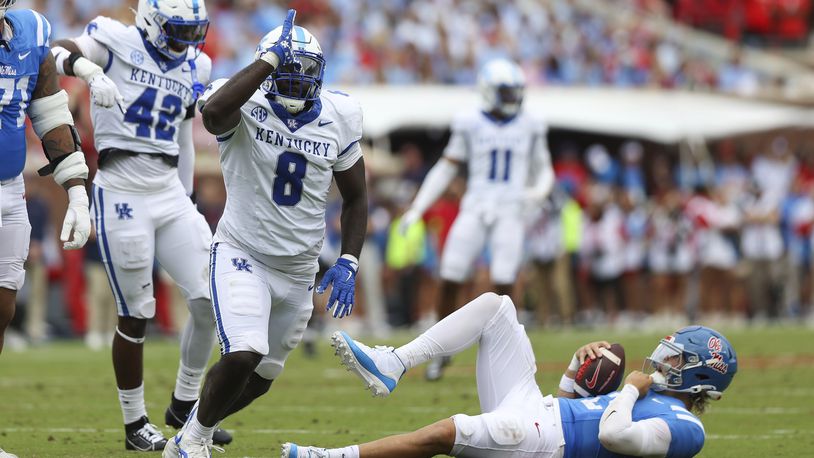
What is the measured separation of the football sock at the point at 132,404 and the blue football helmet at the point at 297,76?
6.30 feet

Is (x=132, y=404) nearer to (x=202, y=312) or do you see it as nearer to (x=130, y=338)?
(x=130, y=338)

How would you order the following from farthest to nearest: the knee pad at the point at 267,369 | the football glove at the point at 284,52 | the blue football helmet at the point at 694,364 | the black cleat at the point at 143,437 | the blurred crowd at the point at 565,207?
the blurred crowd at the point at 565,207 → the black cleat at the point at 143,437 → the knee pad at the point at 267,369 → the football glove at the point at 284,52 → the blue football helmet at the point at 694,364

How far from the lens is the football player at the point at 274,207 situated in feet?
19.6

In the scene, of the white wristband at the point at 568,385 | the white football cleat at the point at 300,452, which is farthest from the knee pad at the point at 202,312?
the white wristband at the point at 568,385

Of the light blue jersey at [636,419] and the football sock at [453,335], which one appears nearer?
the light blue jersey at [636,419]

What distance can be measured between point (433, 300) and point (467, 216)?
26.4ft

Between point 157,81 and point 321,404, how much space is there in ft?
9.65

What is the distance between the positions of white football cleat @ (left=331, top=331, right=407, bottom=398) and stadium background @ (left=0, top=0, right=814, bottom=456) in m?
10.2

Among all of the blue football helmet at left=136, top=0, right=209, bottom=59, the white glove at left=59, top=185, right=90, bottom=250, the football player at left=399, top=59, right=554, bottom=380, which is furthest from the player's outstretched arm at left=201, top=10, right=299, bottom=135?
the football player at left=399, top=59, right=554, bottom=380

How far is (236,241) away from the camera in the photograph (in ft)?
20.6

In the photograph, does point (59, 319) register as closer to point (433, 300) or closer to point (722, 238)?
point (433, 300)

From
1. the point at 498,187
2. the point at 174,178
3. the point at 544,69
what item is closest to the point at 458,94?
the point at 544,69

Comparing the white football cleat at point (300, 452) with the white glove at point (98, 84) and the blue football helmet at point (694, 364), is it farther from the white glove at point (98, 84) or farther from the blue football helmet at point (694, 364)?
the white glove at point (98, 84)

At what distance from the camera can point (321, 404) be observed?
9422 millimetres
